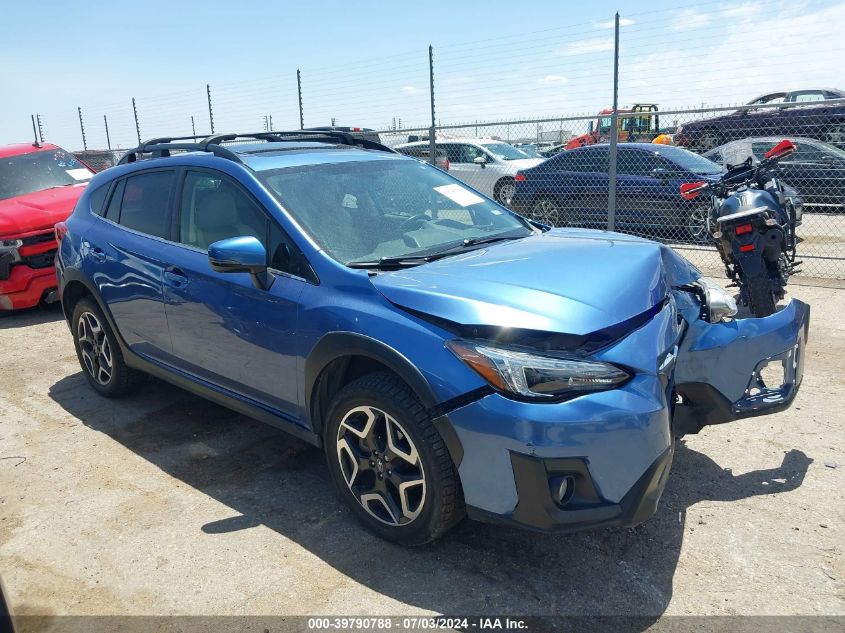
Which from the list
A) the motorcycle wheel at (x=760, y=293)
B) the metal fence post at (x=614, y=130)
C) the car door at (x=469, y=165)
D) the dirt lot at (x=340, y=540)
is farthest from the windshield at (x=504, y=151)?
the dirt lot at (x=340, y=540)

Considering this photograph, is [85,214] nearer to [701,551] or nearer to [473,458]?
[473,458]

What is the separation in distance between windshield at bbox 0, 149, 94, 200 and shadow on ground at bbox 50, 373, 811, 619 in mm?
5327

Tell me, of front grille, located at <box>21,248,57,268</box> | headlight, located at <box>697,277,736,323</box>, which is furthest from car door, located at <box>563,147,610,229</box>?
front grille, located at <box>21,248,57,268</box>

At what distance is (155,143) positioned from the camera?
474 cm

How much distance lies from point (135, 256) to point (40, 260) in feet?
12.5

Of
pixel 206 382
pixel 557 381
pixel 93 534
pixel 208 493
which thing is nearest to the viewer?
pixel 557 381

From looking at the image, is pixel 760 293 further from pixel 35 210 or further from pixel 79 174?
pixel 79 174

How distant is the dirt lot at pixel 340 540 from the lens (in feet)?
8.50

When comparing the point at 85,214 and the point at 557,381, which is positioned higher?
the point at 85,214

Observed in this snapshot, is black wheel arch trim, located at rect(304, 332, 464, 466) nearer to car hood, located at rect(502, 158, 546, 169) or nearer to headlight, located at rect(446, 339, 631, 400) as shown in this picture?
headlight, located at rect(446, 339, 631, 400)

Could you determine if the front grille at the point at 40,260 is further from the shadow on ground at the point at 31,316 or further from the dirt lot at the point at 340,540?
the dirt lot at the point at 340,540

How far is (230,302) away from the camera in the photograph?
3.40 m

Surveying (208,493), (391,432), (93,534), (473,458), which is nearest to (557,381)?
(473,458)

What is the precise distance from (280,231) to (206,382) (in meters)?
1.10
